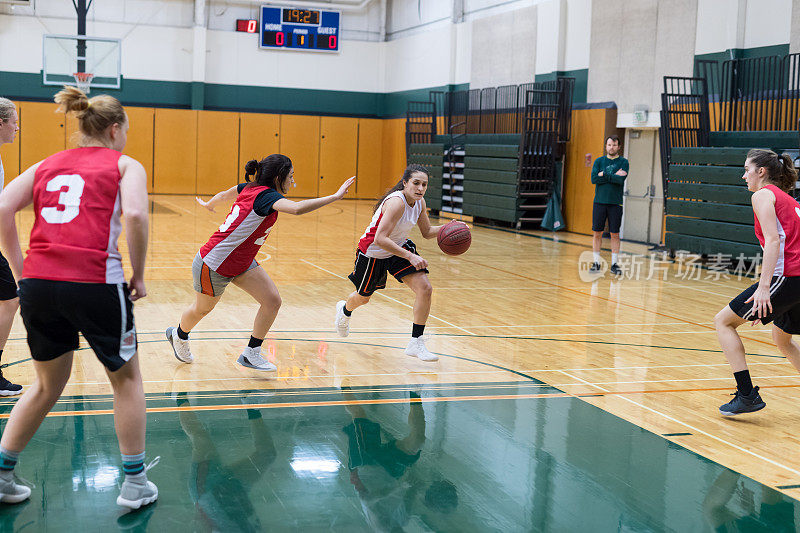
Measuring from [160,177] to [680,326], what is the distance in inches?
774

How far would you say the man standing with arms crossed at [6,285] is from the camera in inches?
162

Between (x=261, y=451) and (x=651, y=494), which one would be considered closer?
(x=651, y=494)

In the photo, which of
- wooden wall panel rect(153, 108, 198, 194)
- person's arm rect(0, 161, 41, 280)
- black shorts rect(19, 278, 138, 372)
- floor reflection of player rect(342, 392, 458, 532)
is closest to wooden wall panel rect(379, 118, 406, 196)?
wooden wall panel rect(153, 108, 198, 194)

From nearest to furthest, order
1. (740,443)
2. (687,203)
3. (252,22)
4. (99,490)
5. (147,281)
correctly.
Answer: (99,490)
(740,443)
(147,281)
(687,203)
(252,22)

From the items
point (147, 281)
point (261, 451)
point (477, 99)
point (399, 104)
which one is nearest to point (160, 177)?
point (399, 104)

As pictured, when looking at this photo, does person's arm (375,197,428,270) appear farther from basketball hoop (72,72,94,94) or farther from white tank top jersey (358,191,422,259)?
basketball hoop (72,72,94,94)

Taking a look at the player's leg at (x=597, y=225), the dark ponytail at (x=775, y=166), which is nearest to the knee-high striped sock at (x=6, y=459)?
the dark ponytail at (x=775, y=166)

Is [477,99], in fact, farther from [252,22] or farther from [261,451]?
[261,451]

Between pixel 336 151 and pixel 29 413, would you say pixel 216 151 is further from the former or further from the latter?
pixel 29 413

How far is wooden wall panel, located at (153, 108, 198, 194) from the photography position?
78.7 ft

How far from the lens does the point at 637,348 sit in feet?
20.7

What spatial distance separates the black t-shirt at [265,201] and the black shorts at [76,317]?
180 centimetres

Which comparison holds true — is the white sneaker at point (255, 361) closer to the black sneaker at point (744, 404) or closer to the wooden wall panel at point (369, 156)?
the black sneaker at point (744, 404)

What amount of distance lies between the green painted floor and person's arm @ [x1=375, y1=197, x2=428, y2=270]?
1169 millimetres
